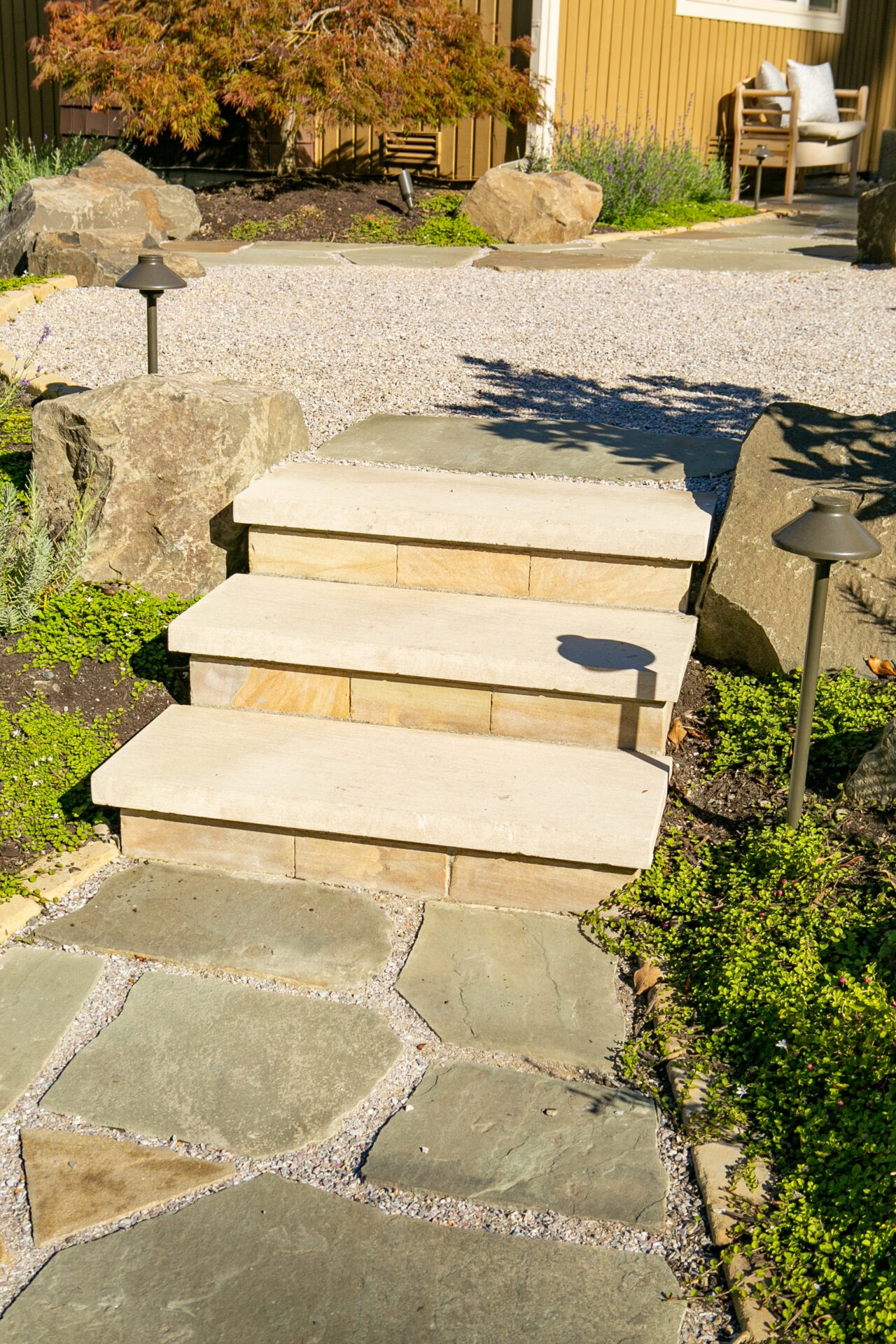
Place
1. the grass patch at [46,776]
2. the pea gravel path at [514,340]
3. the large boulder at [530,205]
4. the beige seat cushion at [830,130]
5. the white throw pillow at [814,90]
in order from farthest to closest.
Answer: the white throw pillow at [814,90] → the beige seat cushion at [830,130] → the large boulder at [530,205] → the pea gravel path at [514,340] → the grass patch at [46,776]

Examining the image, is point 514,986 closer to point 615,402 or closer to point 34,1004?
point 34,1004

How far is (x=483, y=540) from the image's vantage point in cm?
383

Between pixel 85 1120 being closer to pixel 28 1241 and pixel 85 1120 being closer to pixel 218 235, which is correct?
pixel 28 1241

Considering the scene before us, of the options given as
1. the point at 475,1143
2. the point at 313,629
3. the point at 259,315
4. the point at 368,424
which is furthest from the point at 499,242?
the point at 475,1143

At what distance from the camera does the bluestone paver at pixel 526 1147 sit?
7.20 ft

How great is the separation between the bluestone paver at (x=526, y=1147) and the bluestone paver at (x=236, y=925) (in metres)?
0.44

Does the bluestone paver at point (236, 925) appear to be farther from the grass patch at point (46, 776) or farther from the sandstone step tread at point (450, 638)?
the sandstone step tread at point (450, 638)

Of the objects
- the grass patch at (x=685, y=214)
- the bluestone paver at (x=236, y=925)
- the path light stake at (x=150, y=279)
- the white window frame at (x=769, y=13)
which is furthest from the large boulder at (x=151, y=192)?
the bluestone paver at (x=236, y=925)

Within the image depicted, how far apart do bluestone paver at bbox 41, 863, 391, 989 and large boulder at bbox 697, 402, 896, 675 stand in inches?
58.9

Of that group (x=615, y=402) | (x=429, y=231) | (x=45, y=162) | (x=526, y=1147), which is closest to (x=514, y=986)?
(x=526, y=1147)

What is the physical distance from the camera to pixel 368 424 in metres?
5.04

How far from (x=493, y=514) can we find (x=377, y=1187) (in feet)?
7.11

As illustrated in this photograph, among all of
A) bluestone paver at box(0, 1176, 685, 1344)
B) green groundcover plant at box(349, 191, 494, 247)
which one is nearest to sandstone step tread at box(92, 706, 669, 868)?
bluestone paver at box(0, 1176, 685, 1344)

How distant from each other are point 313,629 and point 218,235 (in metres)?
7.06
